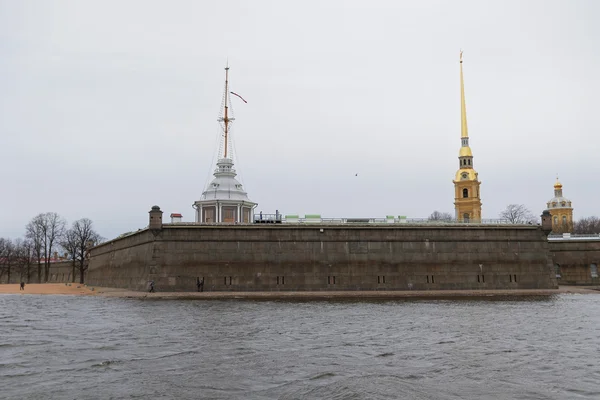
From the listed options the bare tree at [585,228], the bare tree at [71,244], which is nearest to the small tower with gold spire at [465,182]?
the bare tree at [585,228]

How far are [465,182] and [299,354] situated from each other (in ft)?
301

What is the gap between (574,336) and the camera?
25.2 meters

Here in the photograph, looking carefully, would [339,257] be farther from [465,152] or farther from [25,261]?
[25,261]

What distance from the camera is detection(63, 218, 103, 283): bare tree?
9319cm

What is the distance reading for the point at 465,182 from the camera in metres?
107

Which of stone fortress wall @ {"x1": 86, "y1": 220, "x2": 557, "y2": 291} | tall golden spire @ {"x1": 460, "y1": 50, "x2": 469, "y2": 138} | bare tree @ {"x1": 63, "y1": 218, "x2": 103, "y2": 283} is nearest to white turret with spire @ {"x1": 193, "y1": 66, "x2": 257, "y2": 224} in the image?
stone fortress wall @ {"x1": 86, "y1": 220, "x2": 557, "y2": 291}

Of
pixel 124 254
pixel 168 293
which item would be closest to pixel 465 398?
pixel 168 293

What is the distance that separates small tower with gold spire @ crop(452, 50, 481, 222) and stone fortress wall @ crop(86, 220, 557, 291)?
5045cm

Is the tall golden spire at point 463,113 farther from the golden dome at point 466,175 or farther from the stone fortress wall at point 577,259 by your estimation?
the stone fortress wall at point 577,259

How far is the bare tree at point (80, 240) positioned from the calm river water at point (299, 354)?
60618 millimetres

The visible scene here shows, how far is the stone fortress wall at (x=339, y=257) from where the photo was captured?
50.5 metres

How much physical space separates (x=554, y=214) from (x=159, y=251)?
122 m

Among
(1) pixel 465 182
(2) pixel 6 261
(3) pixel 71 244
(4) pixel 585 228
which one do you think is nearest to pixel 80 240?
(3) pixel 71 244

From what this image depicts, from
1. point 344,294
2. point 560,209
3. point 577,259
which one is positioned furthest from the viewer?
point 560,209
